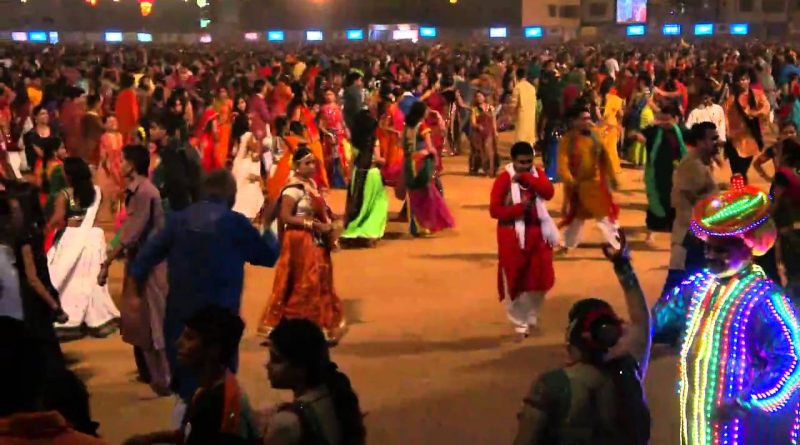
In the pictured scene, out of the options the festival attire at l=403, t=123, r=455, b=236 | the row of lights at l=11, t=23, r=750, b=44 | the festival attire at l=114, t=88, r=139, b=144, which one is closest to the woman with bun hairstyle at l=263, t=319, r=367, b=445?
the festival attire at l=403, t=123, r=455, b=236

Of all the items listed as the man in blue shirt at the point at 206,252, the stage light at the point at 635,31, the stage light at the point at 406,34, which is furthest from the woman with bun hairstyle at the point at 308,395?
the stage light at the point at 635,31

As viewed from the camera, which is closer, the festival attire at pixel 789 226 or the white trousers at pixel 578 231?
the festival attire at pixel 789 226

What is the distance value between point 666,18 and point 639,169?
42580mm

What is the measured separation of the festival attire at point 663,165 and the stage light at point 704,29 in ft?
151

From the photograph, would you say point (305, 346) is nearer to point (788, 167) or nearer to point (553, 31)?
point (788, 167)

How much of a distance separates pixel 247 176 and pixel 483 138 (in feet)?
16.8

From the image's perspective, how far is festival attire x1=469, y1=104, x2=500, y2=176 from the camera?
53.2 ft

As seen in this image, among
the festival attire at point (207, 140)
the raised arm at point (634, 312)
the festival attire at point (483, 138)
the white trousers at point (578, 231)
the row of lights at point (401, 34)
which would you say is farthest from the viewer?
the row of lights at point (401, 34)

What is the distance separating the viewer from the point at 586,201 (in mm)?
10062

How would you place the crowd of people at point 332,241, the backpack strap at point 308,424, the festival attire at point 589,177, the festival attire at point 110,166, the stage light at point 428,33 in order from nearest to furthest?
the backpack strap at point 308,424, the crowd of people at point 332,241, the festival attire at point 589,177, the festival attire at point 110,166, the stage light at point 428,33

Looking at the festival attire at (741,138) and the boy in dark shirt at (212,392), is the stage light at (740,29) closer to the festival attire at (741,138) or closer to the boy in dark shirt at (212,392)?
the festival attire at (741,138)

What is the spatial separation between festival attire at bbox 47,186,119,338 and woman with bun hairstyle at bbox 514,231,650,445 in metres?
4.92

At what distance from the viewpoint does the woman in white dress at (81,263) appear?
7488mm

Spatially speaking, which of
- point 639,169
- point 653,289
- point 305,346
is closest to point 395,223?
point 653,289
